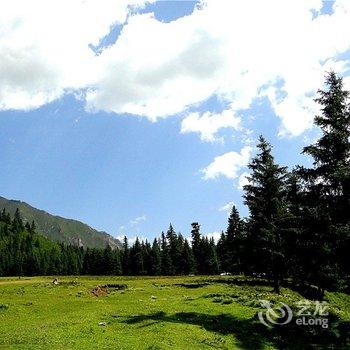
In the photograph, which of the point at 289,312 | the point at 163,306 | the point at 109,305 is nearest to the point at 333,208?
the point at 289,312

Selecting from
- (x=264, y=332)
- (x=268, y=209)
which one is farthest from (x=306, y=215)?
(x=268, y=209)

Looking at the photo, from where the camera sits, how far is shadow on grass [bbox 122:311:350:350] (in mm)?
26047

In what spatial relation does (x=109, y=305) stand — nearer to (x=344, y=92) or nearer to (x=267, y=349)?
Answer: (x=267, y=349)

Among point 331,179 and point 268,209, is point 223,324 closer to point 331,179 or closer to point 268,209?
point 331,179

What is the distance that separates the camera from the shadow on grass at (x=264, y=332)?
26.0 meters

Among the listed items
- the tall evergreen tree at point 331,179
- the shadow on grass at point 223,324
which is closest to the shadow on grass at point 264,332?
the shadow on grass at point 223,324

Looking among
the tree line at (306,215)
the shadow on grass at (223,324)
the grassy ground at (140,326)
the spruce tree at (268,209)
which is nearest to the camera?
the grassy ground at (140,326)

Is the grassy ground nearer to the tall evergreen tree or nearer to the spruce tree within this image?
the tall evergreen tree

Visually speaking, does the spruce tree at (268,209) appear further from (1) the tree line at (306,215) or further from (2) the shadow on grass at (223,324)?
(2) the shadow on grass at (223,324)

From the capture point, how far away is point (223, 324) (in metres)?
30.0

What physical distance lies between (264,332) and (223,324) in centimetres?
301

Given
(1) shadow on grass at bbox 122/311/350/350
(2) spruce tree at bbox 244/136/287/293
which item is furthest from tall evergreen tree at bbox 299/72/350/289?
(2) spruce tree at bbox 244/136/287/293

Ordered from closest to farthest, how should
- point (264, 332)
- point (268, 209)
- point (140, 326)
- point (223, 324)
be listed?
point (264, 332) → point (140, 326) → point (223, 324) → point (268, 209)

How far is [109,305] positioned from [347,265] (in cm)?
2161
